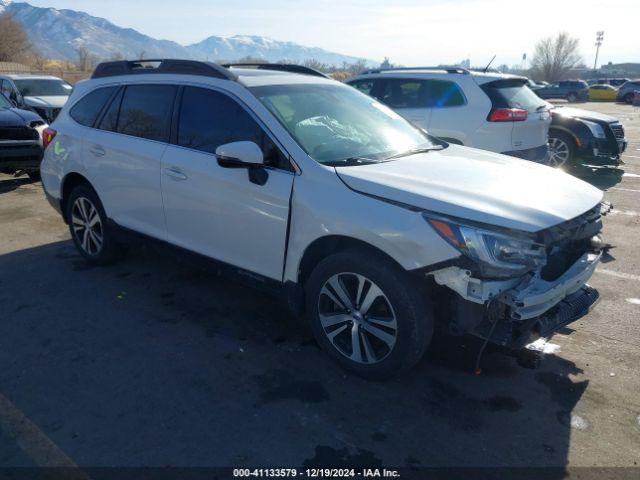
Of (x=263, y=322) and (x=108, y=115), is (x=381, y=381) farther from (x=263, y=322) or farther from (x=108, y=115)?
(x=108, y=115)

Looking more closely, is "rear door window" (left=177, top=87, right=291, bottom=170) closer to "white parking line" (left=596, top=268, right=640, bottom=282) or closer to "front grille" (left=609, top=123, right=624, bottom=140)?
"white parking line" (left=596, top=268, right=640, bottom=282)

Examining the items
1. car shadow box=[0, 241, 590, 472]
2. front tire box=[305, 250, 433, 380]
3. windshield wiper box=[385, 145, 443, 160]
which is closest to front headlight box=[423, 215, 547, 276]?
front tire box=[305, 250, 433, 380]

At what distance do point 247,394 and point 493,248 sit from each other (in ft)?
5.50

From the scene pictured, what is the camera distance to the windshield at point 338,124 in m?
3.60

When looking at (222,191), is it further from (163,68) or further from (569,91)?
(569,91)

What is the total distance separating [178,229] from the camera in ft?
13.9

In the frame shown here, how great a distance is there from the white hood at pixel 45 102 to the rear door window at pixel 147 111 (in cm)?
994

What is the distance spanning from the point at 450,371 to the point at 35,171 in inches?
340

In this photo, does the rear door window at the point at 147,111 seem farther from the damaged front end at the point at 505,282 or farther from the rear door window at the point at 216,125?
the damaged front end at the point at 505,282

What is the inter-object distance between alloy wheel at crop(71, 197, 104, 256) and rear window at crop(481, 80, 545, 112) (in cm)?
548

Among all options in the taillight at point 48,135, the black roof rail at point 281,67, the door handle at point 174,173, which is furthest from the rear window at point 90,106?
the door handle at point 174,173

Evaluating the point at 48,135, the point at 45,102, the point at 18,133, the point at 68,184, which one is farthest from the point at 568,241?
the point at 45,102

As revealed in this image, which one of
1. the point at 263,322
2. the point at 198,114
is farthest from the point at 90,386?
the point at 198,114

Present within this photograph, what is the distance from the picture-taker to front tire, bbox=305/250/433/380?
119 inches
